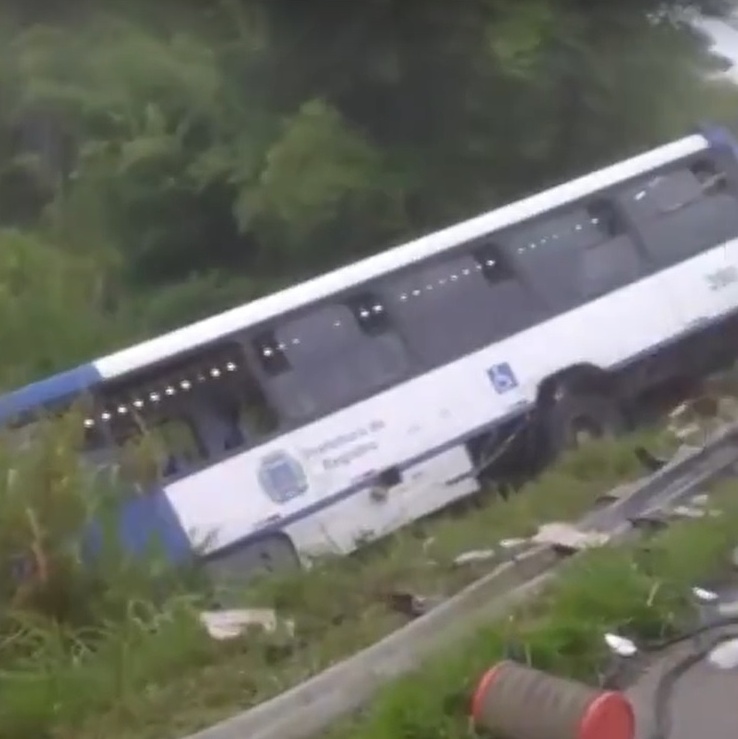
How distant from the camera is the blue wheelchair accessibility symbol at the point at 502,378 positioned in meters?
7.97

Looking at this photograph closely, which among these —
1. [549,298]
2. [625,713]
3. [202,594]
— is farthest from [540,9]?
[625,713]

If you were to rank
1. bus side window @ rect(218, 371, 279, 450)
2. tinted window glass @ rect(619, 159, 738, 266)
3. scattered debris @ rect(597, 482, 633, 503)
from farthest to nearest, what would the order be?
1. tinted window glass @ rect(619, 159, 738, 266)
2. bus side window @ rect(218, 371, 279, 450)
3. scattered debris @ rect(597, 482, 633, 503)

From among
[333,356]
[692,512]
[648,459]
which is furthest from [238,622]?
[333,356]

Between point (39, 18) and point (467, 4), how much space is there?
2804 millimetres

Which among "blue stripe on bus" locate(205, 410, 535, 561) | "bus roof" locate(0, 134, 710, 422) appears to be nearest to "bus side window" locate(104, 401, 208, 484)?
"bus roof" locate(0, 134, 710, 422)

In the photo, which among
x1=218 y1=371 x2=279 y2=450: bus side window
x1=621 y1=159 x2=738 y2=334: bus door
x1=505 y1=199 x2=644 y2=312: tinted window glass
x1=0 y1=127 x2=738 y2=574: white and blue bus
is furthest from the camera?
x1=621 y1=159 x2=738 y2=334: bus door

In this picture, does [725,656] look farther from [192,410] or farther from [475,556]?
[192,410]

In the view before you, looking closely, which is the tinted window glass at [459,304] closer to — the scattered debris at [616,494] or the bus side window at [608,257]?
the bus side window at [608,257]

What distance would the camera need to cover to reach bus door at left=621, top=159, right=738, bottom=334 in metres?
8.86

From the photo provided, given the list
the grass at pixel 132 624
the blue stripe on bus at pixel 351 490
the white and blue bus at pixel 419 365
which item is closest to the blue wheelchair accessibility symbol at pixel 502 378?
the white and blue bus at pixel 419 365

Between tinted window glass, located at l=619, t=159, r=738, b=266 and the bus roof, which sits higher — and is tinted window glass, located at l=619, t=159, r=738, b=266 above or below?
below

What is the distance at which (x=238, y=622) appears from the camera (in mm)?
4762

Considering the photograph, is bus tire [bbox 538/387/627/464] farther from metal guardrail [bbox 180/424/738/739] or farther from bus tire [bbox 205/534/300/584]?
metal guardrail [bbox 180/424/738/739]

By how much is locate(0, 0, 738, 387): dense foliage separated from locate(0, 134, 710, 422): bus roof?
3.71ft
